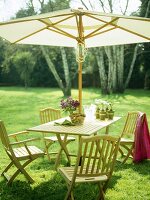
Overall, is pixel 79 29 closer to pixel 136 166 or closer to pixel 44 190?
pixel 136 166

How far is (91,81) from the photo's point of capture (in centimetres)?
3266

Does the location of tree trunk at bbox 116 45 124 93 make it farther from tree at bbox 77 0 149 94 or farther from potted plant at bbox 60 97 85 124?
potted plant at bbox 60 97 85 124

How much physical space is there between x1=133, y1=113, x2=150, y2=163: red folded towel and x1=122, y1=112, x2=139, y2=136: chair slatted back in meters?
0.39

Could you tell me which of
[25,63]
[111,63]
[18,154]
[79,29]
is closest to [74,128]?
[18,154]

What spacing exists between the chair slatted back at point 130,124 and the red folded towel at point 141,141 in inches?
15.2

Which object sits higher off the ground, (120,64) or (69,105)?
(69,105)

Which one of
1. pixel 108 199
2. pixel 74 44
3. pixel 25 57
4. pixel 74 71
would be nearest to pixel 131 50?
pixel 74 71

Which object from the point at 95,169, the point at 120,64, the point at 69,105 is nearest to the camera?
the point at 95,169

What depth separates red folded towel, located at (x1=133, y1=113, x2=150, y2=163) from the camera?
255 inches

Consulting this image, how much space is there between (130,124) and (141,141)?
56 centimetres

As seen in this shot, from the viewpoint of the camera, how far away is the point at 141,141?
656cm

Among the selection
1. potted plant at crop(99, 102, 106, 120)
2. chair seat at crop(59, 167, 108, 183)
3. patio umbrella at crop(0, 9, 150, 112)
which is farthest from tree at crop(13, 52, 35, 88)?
chair seat at crop(59, 167, 108, 183)

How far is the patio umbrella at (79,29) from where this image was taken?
5730mm

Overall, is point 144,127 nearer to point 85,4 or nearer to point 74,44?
point 74,44
